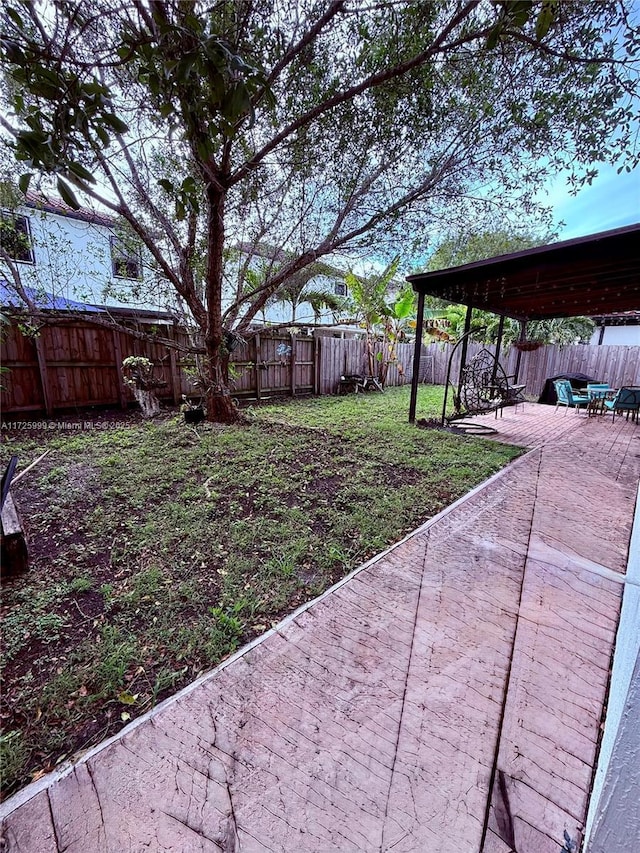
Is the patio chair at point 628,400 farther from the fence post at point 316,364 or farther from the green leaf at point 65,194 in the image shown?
the green leaf at point 65,194

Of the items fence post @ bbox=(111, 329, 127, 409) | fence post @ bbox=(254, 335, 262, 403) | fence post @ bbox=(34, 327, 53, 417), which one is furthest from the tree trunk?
fence post @ bbox=(34, 327, 53, 417)

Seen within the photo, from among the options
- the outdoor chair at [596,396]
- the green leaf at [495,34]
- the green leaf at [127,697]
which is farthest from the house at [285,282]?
the outdoor chair at [596,396]

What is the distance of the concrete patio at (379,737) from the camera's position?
1.01 m

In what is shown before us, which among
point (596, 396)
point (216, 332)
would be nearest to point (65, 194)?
point (216, 332)

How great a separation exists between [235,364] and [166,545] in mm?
6080

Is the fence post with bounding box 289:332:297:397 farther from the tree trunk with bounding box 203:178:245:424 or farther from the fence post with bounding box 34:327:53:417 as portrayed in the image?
the fence post with bounding box 34:327:53:417

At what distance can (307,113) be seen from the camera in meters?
3.84

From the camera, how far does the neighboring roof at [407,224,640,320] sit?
14.5 feet

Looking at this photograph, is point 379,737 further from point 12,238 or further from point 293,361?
point 293,361

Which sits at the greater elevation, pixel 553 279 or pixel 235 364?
pixel 553 279

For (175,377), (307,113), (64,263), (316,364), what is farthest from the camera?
(316,364)

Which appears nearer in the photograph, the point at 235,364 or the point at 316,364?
the point at 235,364

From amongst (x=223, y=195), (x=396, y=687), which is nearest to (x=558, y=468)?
(x=396, y=687)

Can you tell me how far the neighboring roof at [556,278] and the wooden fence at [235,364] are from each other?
257 centimetres
